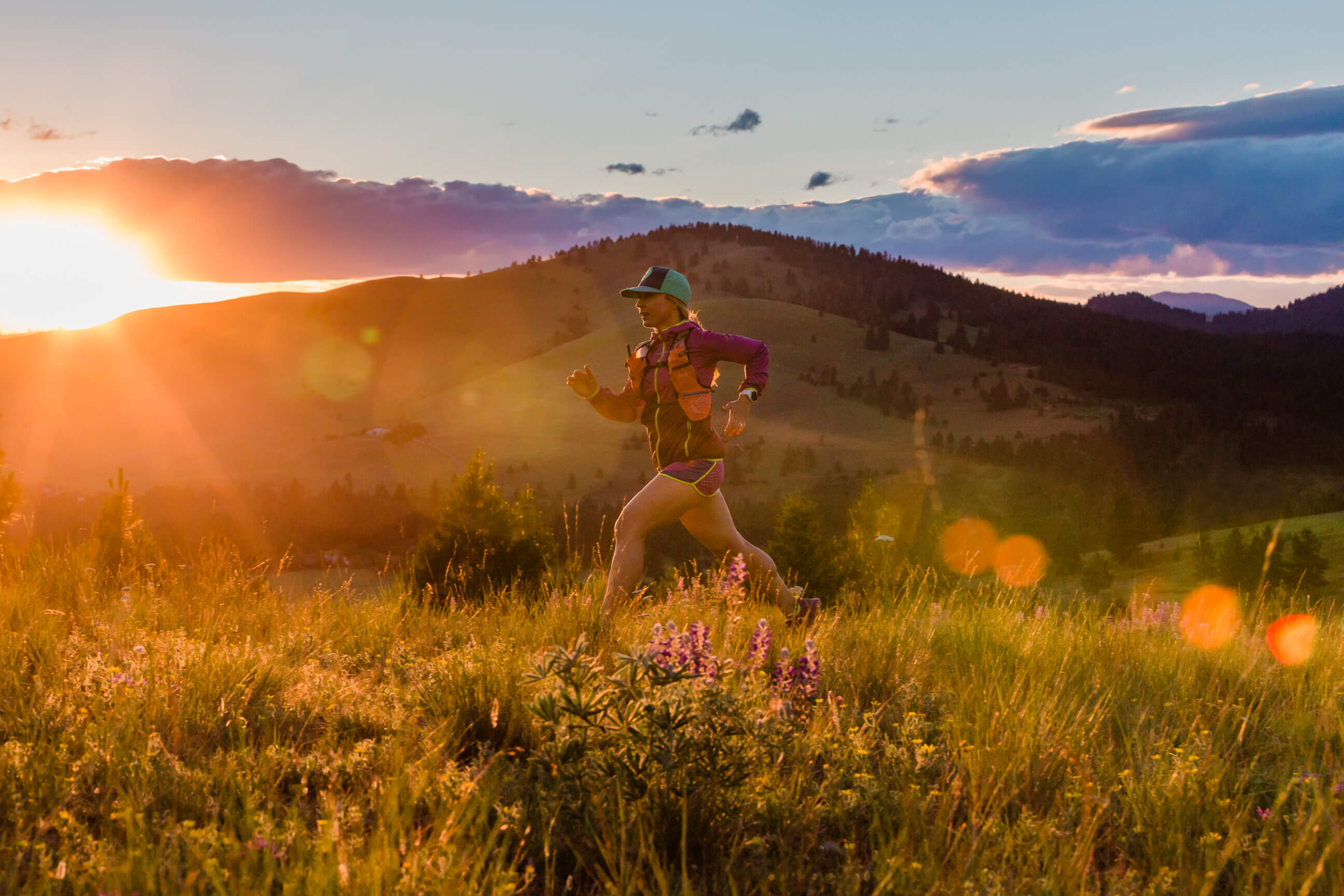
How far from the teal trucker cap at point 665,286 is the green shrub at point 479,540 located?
221 inches

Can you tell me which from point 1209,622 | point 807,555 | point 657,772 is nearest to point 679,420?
point 657,772

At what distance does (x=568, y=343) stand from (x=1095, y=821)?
232 feet

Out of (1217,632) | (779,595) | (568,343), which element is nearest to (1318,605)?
(1217,632)

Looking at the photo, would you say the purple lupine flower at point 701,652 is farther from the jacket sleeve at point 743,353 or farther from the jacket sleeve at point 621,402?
the jacket sleeve at point 621,402

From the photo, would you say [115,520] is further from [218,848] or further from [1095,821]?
[1095,821]

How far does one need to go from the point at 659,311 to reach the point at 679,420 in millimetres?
667

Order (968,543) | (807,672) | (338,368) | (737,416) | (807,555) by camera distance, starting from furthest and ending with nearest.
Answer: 1. (338,368)
2. (968,543)
3. (807,555)
4. (737,416)
5. (807,672)

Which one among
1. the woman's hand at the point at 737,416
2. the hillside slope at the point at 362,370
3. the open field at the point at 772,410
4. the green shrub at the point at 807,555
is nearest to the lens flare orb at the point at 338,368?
the hillside slope at the point at 362,370

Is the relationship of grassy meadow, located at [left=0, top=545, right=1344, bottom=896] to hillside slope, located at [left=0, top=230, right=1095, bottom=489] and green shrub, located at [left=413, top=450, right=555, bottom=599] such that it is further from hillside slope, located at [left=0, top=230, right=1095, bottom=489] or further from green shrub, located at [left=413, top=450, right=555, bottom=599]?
hillside slope, located at [left=0, top=230, right=1095, bottom=489]

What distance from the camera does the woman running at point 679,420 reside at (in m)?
5.05

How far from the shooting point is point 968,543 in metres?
21.0

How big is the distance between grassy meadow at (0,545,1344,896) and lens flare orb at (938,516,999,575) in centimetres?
1458

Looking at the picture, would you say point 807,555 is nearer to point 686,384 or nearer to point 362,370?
point 686,384

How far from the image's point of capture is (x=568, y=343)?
71.8m
